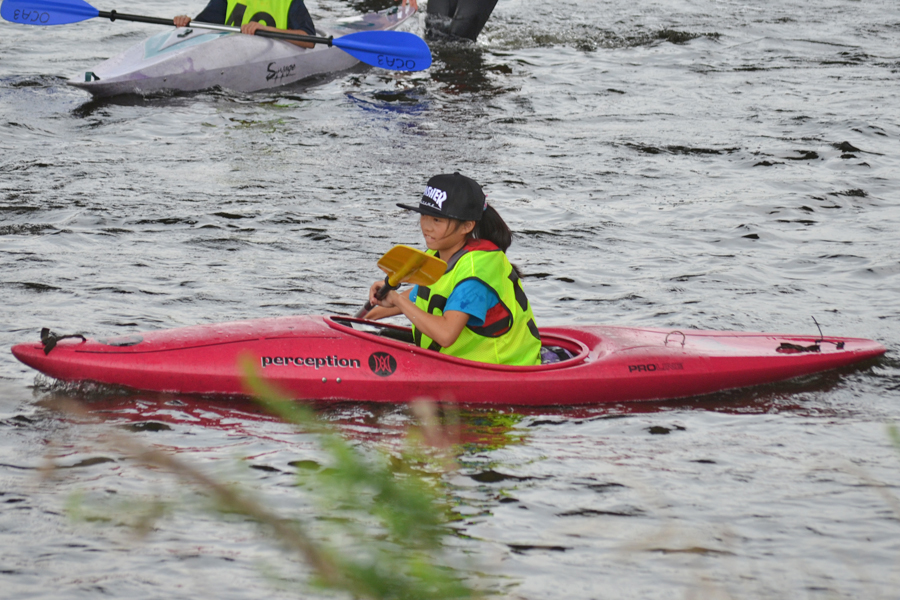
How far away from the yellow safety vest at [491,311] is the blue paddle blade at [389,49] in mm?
5618

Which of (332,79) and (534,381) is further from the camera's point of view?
(332,79)

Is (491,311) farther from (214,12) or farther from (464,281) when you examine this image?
(214,12)

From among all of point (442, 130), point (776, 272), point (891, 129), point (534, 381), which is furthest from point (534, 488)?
point (891, 129)

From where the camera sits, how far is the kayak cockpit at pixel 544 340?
4211 mm

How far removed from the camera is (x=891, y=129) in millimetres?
9125

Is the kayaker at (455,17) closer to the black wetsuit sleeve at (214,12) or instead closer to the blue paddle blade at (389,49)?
the blue paddle blade at (389,49)

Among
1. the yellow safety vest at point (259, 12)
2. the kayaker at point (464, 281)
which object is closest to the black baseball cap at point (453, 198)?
the kayaker at point (464, 281)

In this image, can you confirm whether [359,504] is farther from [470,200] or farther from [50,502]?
[470,200]

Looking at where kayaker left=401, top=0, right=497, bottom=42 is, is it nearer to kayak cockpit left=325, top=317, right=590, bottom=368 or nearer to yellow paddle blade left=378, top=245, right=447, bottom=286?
kayak cockpit left=325, top=317, right=590, bottom=368

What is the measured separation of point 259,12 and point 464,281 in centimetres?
679

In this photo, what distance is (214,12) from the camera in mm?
9641

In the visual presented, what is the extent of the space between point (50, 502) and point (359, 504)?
89.7 inches

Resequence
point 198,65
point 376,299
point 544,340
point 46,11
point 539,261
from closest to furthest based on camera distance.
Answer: point 376,299 < point 544,340 < point 539,261 < point 46,11 < point 198,65

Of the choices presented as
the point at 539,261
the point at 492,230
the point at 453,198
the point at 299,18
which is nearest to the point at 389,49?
the point at 299,18
